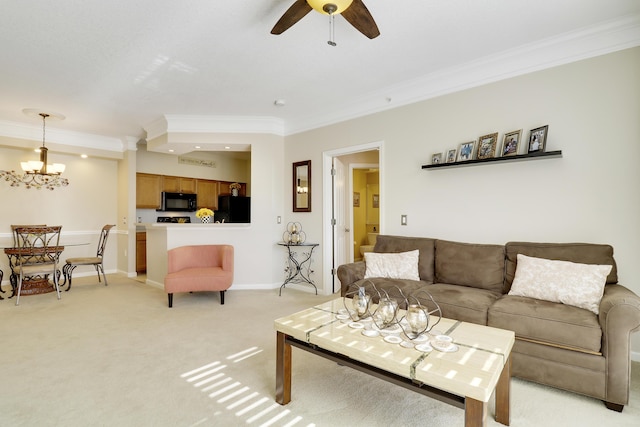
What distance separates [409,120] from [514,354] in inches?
102

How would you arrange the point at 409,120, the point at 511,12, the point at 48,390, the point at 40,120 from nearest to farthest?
1. the point at 48,390
2. the point at 511,12
3. the point at 409,120
4. the point at 40,120

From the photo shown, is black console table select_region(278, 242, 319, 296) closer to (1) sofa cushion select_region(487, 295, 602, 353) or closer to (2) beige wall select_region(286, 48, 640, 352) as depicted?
(2) beige wall select_region(286, 48, 640, 352)

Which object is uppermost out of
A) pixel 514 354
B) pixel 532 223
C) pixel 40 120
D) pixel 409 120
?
pixel 40 120

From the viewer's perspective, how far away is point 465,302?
95.6 inches

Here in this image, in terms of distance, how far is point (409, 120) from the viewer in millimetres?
3738

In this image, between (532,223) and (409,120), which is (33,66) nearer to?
→ (409,120)

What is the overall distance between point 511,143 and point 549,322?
1647mm

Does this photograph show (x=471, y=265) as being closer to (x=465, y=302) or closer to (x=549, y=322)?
(x=465, y=302)

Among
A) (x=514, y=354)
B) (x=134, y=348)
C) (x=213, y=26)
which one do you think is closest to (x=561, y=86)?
(x=514, y=354)

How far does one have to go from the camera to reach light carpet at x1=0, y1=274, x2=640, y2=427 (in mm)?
1802

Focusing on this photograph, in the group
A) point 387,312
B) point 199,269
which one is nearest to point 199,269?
point 199,269

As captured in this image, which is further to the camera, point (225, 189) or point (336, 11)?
point (225, 189)

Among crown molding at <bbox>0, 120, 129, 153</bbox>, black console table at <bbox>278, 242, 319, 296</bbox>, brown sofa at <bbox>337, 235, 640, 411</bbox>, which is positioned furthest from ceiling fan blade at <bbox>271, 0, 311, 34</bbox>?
crown molding at <bbox>0, 120, 129, 153</bbox>

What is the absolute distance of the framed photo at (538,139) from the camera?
274 cm
